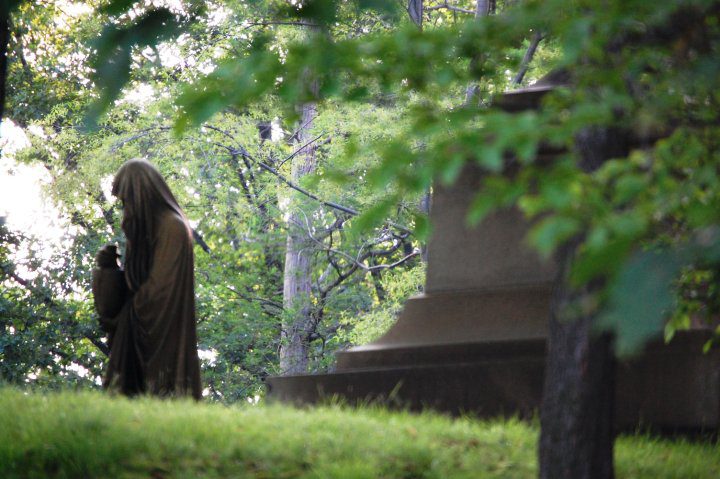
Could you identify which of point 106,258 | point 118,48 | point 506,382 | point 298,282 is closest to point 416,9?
point 298,282

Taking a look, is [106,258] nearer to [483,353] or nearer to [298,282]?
[483,353]

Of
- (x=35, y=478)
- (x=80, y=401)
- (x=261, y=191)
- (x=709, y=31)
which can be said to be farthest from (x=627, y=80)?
(x=261, y=191)

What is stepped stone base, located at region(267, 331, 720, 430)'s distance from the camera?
27.6 ft

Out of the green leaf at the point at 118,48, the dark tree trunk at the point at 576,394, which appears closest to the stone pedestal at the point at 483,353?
the dark tree trunk at the point at 576,394

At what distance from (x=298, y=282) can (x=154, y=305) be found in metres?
15.0

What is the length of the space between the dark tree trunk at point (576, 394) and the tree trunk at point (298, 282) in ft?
46.8

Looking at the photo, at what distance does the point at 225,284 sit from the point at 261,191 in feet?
8.78

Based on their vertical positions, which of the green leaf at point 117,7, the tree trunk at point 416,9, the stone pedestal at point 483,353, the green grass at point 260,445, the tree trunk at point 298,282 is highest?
the tree trunk at point 416,9

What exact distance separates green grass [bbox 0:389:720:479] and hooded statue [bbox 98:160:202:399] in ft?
2.01

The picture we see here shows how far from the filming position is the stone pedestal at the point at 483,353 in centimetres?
845

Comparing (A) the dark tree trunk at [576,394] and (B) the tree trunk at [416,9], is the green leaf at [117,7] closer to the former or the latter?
(A) the dark tree trunk at [576,394]

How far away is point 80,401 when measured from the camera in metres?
7.62

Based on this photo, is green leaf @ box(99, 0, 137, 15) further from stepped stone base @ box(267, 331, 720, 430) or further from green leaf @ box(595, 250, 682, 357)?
stepped stone base @ box(267, 331, 720, 430)

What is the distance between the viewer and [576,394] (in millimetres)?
6551
